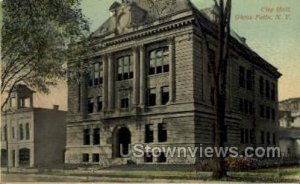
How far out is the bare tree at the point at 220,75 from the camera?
11.8m

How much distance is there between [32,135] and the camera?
13.6 metres

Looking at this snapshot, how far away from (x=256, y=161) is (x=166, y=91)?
2368 millimetres

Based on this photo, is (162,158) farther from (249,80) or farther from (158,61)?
(249,80)

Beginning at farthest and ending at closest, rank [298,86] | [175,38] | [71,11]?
1. [71,11]
2. [175,38]
3. [298,86]

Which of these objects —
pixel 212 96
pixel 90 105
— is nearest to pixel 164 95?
pixel 212 96

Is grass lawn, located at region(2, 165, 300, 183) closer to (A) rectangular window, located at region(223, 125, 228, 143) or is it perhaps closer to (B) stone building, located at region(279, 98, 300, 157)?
(B) stone building, located at region(279, 98, 300, 157)

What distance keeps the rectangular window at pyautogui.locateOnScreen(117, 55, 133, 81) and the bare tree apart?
1.97 m

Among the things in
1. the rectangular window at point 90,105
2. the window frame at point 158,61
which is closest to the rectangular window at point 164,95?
the window frame at point 158,61

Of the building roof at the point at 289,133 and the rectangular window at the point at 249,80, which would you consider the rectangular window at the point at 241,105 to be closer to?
the rectangular window at the point at 249,80

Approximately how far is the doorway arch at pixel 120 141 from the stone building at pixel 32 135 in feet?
4.06

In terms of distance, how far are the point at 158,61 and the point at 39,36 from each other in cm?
277

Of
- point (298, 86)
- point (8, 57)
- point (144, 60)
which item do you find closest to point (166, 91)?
point (144, 60)

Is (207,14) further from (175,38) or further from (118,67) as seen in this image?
(118,67)

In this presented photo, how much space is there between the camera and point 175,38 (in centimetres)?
1258
